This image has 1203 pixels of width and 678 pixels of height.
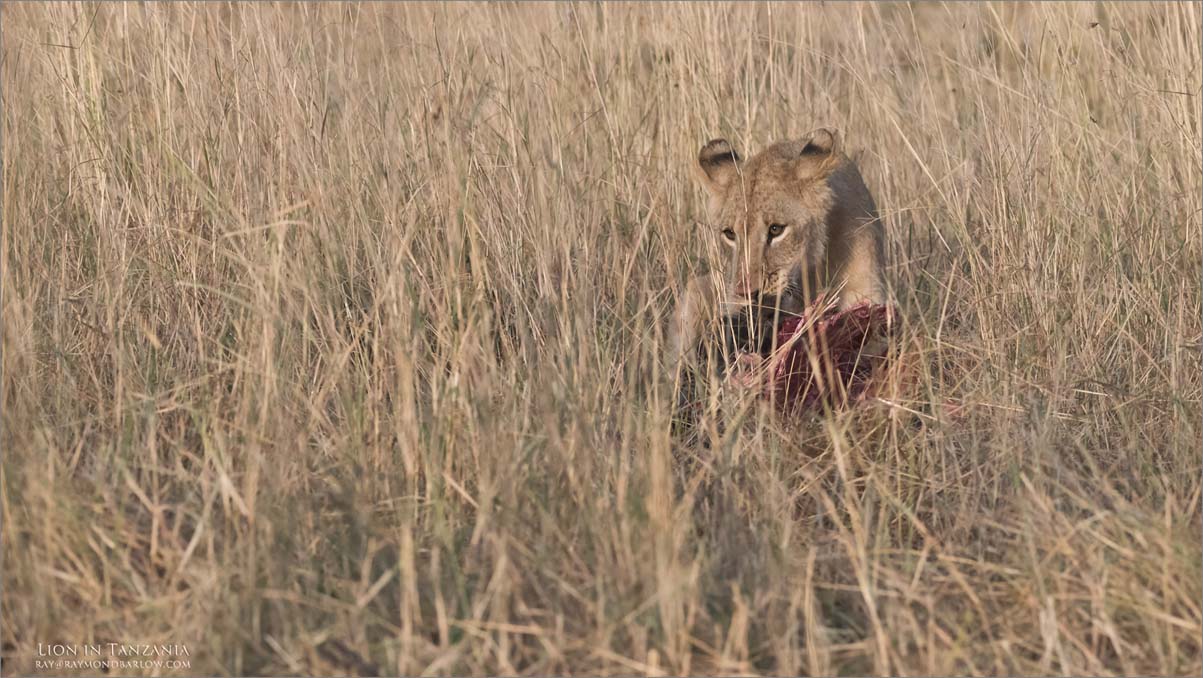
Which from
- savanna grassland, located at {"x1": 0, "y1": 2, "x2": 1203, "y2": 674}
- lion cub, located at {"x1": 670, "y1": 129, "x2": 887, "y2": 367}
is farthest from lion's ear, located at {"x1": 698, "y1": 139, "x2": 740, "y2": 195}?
savanna grassland, located at {"x1": 0, "y1": 2, "x2": 1203, "y2": 674}

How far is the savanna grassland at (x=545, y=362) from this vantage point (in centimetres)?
295

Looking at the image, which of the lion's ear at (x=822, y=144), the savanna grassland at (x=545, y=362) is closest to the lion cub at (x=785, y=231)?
the lion's ear at (x=822, y=144)

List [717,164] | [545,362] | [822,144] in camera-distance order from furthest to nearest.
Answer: [717,164] → [822,144] → [545,362]

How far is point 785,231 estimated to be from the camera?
484 centimetres

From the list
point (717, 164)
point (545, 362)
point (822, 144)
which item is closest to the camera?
point (545, 362)

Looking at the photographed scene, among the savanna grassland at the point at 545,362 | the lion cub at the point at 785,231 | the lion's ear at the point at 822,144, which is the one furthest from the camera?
the lion's ear at the point at 822,144

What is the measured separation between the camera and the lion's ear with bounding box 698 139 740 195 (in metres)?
4.89

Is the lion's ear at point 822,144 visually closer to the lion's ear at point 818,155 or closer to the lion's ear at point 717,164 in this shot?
the lion's ear at point 818,155

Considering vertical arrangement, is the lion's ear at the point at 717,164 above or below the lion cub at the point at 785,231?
above

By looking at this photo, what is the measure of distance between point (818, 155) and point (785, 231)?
0.96 feet

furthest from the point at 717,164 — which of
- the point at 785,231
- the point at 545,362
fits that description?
the point at 545,362

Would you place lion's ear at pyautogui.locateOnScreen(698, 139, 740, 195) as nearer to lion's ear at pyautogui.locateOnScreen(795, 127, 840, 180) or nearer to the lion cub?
the lion cub

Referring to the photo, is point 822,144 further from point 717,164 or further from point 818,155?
point 717,164

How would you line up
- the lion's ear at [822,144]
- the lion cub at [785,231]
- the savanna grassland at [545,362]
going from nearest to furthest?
the savanna grassland at [545,362], the lion cub at [785,231], the lion's ear at [822,144]
